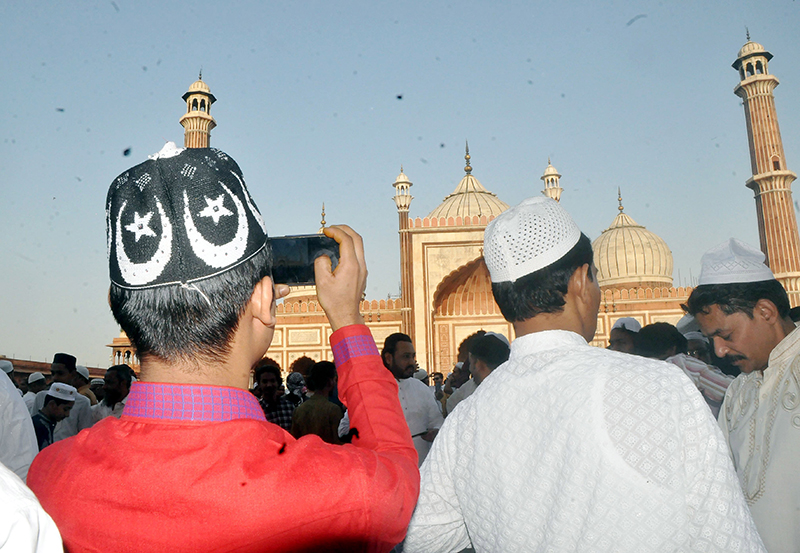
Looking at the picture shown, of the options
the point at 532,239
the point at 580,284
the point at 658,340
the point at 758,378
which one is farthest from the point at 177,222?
the point at 658,340

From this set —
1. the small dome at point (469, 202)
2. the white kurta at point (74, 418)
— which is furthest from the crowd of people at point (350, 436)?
the small dome at point (469, 202)

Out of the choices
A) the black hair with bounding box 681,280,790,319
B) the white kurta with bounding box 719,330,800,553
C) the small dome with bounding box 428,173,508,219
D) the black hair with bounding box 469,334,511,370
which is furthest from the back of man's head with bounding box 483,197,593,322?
the small dome with bounding box 428,173,508,219

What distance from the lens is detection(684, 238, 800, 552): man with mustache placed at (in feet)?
Answer: 5.05

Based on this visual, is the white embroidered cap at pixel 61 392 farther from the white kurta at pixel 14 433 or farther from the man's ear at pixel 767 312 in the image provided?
the man's ear at pixel 767 312

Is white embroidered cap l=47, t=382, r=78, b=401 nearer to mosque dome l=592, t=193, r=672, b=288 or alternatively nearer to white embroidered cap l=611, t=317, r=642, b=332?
white embroidered cap l=611, t=317, r=642, b=332

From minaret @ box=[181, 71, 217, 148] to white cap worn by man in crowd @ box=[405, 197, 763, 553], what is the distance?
17709 millimetres

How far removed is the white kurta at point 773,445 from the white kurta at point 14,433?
243cm

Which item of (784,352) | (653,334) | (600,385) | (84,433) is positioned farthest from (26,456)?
(653,334)

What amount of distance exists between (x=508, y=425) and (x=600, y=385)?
203mm

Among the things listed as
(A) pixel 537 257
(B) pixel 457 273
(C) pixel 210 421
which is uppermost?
(B) pixel 457 273

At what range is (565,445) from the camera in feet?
3.15

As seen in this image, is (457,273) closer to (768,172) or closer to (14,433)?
(768,172)

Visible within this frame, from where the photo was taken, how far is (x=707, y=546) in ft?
2.78

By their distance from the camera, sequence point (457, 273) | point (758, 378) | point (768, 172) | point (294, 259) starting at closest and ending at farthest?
point (294, 259), point (758, 378), point (768, 172), point (457, 273)
